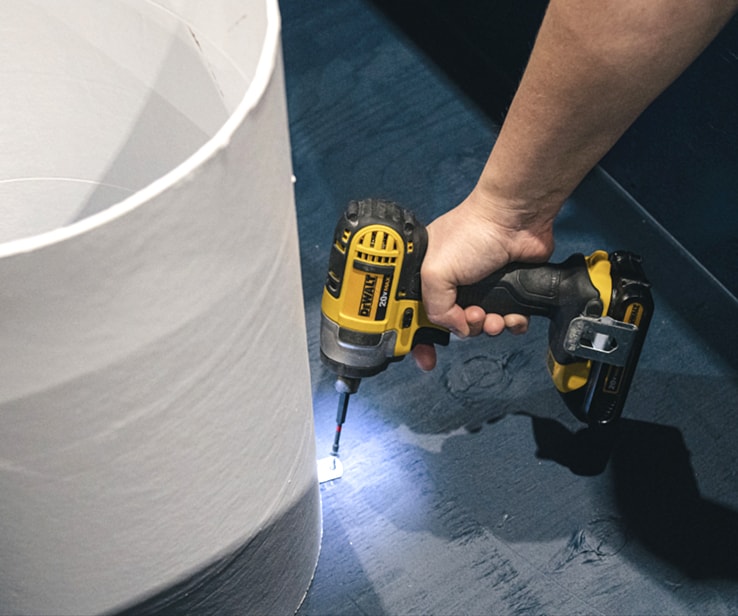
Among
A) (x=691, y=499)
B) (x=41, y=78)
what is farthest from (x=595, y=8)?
(x=691, y=499)

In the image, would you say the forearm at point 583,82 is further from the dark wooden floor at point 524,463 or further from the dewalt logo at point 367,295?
the dark wooden floor at point 524,463

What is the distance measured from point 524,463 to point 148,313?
3.25 ft

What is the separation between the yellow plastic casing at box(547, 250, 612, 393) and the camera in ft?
4.02

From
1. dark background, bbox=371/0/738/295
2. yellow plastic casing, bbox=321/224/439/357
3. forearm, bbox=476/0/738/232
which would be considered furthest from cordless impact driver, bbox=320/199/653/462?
dark background, bbox=371/0/738/295

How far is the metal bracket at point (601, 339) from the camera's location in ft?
4.04

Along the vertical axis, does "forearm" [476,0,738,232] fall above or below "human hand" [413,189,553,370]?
above

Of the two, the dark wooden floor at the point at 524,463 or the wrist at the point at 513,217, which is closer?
the wrist at the point at 513,217

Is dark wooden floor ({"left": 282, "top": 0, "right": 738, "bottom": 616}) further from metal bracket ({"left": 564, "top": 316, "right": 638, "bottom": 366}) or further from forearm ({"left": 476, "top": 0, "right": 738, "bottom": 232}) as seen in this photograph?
forearm ({"left": 476, "top": 0, "right": 738, "bottom": 232})

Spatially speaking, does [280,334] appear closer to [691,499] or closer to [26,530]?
[26,530]

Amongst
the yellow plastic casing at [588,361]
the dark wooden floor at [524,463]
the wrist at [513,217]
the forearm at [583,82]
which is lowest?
the dark wooden floor at [524,463]

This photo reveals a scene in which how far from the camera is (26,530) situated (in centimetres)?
81

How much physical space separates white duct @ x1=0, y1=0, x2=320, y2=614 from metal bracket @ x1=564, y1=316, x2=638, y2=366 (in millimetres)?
407

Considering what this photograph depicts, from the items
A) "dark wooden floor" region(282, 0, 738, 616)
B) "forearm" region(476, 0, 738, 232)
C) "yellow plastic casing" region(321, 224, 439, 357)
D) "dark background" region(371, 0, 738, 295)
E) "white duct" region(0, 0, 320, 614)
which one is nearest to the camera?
"white duct" region(0, 0, 320, 614)

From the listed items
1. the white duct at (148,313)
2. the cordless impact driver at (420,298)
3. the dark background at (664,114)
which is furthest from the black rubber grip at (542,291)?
the dark background at (664,114)
